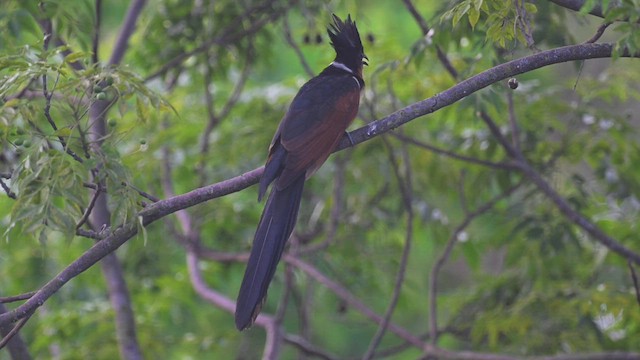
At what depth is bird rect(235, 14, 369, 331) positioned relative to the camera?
283 cm

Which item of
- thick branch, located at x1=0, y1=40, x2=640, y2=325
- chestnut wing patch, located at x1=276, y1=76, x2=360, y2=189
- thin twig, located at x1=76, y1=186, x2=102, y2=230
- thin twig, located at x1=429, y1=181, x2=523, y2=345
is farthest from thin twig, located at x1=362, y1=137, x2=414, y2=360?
thin twig, located at x1=76, y1=186, x2=102, y2=230

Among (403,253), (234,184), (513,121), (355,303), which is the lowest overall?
(355,303)

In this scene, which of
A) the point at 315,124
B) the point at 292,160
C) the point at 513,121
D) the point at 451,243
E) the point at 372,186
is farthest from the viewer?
the point at 372,186

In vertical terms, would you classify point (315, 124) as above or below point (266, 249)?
above

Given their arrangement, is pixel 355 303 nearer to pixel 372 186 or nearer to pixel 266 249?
pixel 372 186

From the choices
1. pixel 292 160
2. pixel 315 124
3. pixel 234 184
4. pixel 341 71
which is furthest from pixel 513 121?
pixel 234 184

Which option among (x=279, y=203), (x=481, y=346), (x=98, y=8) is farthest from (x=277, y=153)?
(x=481, y=346)

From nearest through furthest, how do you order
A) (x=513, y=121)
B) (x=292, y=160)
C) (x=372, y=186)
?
1. (x=292, y=160)
2. (x=513, y=121)
3. (x=372, y=186)

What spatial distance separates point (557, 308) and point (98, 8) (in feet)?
7.89

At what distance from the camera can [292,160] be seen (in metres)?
3.17

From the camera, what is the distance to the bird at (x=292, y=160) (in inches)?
111

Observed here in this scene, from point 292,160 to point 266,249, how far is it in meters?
0.39

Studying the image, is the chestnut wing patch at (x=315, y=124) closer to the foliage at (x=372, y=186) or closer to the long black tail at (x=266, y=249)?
the long black tail at (x=266, y=249)

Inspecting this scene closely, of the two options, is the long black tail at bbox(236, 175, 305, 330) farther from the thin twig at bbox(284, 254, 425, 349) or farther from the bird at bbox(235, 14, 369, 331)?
the thin twig at bbox(284, 254, 425, 349)
